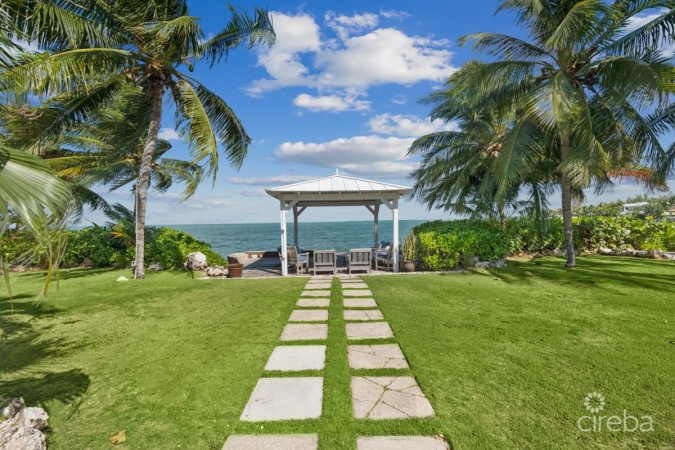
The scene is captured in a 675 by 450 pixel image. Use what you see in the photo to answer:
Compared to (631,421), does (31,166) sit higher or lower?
higher

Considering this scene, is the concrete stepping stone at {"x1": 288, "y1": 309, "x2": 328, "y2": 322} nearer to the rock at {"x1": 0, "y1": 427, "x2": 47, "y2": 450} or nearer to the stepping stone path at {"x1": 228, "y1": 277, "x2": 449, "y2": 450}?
the stepping stone path at {"x1": 228, "y1": 277, "x2": 449, "y2": 450}

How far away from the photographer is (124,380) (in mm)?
3527

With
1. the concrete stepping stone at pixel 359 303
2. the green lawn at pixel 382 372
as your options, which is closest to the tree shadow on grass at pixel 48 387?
the green lawn at pixel 382 372

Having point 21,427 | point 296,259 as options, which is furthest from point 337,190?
point 21,427

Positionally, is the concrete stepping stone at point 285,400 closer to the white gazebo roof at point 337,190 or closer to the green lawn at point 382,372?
the green lawn at point 382,372

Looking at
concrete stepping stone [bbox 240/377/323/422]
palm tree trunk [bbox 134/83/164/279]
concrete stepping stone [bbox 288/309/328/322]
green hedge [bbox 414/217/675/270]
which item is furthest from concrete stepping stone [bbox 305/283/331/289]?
palm tree trunk [bbox 134/83/164/279]

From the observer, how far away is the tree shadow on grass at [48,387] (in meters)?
3.19

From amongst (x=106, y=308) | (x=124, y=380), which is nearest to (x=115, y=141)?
(x=106, y=308)

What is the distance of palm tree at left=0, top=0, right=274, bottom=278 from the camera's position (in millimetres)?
7133

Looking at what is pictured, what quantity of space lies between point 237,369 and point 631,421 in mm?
3711

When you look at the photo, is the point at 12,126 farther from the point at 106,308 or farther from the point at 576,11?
the point at 576,11

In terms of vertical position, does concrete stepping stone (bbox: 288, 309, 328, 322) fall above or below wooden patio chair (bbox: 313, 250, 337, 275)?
below

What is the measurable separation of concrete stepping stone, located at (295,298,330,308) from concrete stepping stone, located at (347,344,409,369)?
2.19 m

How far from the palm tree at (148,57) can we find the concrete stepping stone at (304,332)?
5900 mm
